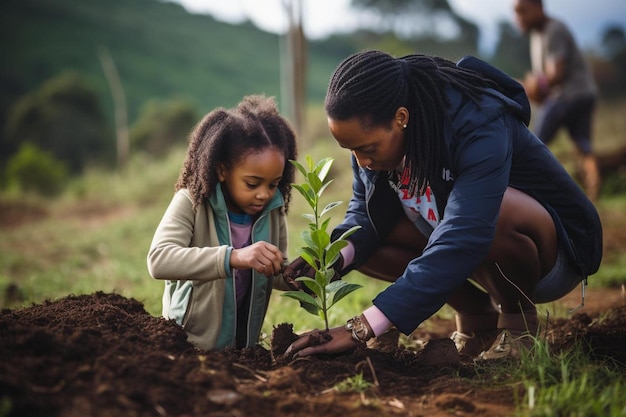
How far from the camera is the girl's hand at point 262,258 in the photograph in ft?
7.65

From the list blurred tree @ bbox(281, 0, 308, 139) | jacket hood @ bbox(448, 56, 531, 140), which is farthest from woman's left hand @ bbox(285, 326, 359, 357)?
blurred tree @ bbox(281, 0, 308, 139)

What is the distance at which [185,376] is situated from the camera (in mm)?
1914

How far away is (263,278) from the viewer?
276cm

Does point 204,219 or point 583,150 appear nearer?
point 204,219

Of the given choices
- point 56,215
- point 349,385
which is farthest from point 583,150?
point 56,215

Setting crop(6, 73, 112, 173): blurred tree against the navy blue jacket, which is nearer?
the navy blue jacket

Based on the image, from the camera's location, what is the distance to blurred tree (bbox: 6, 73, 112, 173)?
18672 mm

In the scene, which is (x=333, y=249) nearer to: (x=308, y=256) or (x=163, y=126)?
(x=308, y=256)

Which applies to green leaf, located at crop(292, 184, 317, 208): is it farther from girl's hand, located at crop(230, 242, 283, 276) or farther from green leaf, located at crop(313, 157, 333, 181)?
girl's hand, located at crop(230, 242, 283, 276)

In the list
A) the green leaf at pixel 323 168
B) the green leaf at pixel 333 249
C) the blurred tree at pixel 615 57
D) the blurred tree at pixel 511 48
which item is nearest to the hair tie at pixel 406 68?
the green leaf at pixel 323 168

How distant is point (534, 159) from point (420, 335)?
50.3 inches

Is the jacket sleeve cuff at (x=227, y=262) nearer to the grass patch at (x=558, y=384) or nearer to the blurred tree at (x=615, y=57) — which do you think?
the grass patch at (x=558, y=384)

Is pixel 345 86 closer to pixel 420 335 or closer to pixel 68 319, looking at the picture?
pixel 68 319

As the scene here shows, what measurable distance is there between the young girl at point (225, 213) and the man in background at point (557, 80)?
457 centimetres
